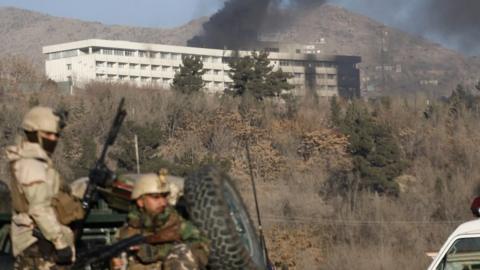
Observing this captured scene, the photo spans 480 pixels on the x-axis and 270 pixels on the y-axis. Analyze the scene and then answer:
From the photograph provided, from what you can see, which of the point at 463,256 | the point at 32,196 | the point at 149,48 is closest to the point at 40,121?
the point at 32,196

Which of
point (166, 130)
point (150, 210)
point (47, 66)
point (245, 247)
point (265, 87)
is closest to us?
point (150, 210)

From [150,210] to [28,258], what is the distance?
86cm

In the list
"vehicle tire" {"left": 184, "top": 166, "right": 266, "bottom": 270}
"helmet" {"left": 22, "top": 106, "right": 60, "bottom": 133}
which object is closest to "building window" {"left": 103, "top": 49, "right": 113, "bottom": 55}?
"vehicle tire" {"left": 184, "top": 166, "right": 266, "bottom": 270}

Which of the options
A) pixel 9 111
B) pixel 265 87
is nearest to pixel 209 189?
pixel 9 111

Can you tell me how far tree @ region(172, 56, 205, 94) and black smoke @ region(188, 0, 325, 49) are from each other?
1507 inches

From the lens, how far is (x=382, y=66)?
172375mm

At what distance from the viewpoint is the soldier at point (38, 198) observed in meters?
7.79

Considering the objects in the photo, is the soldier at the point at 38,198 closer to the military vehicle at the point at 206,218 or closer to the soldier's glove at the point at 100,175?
the soldier's glove at the point at 100,175

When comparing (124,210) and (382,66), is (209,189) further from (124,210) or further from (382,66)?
(382,66)

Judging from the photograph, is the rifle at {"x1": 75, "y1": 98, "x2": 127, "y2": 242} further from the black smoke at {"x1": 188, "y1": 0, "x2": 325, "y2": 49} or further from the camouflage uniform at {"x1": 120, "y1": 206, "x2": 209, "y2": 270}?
the black smoke at {"x1": 188, "y1": 0, "x2": 325, "y2": 49}

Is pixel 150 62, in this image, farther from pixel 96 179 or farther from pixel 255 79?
pixel 96 179

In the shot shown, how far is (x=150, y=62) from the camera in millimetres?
163375

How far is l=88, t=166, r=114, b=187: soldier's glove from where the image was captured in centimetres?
834

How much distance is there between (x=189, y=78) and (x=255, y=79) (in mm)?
6130
